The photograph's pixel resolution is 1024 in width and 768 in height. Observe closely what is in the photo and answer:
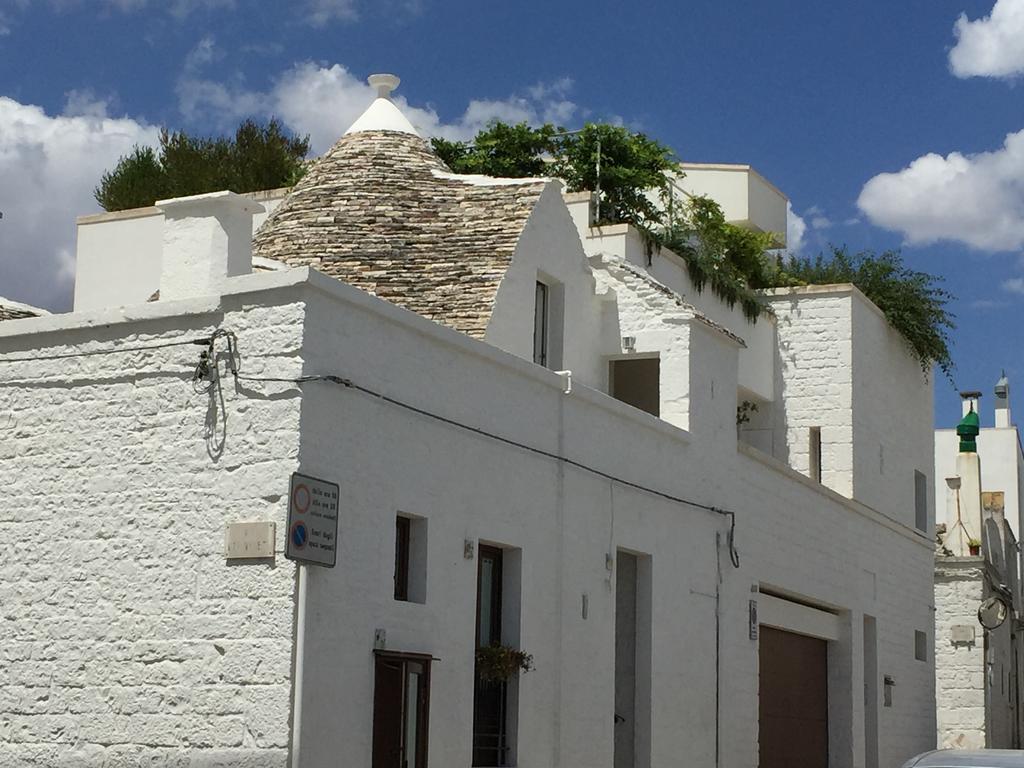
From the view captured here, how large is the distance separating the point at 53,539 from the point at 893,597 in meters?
17.8

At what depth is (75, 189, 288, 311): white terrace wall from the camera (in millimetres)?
25234

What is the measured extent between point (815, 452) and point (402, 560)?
1394 centimetres

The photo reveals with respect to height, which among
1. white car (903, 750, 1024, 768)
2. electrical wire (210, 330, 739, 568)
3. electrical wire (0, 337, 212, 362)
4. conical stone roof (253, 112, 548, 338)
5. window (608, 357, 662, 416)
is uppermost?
conical stone roof (253, 112, 548, 338)

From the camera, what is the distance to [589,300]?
21891 mm

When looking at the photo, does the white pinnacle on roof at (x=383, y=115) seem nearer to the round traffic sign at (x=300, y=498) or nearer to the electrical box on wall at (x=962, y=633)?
the round traffic sign at (x=300, y=498)

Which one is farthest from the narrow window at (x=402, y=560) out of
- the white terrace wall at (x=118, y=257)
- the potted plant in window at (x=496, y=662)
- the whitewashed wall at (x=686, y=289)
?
the white terrace wall at (x=118, y=257)

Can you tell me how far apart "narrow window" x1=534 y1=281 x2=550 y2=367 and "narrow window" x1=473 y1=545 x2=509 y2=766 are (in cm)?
470

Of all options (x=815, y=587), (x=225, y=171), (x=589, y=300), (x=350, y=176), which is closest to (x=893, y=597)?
(x=815, y=587)

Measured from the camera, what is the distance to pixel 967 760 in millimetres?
9047

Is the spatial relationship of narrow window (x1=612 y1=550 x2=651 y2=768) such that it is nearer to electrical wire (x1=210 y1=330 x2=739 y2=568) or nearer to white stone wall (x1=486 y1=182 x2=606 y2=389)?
electrical wire (x1=210 y1=330 x2=739 y2=568)

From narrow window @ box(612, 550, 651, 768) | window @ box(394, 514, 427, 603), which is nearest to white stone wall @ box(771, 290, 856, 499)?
narrow window @ box(612, 550, 651, 768)

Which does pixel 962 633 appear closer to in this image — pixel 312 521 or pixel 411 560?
pixel 411 560

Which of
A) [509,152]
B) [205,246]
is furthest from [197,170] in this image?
[205,246]

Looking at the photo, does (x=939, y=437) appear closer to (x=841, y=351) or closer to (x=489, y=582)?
(x=841, y=351)
